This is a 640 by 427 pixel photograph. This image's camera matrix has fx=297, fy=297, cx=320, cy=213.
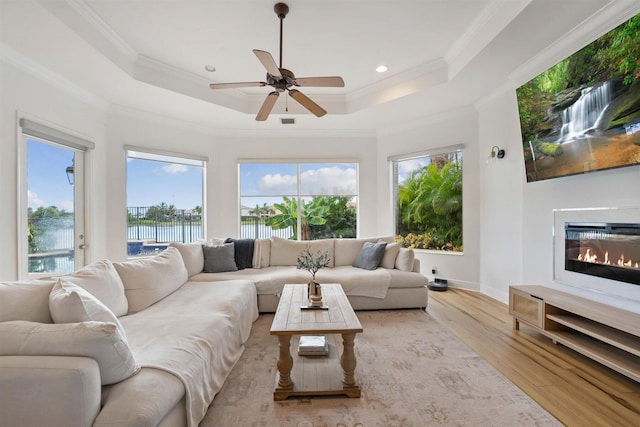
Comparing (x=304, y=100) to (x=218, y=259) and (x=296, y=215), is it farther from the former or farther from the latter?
(x=296, y=215)

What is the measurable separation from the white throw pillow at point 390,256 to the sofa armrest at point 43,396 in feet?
11.3

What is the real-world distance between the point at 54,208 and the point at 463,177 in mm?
5459

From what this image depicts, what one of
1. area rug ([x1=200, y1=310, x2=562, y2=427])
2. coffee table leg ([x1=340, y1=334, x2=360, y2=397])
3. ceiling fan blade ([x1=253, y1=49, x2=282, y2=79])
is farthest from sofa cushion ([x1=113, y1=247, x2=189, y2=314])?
ceiling fan blade ([x1=253, y1=49, x2=282, y2=79])

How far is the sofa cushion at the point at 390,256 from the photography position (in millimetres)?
4086

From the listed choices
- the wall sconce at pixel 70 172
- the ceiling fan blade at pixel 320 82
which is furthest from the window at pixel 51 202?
the ceiling fan blade at pixel 320 82

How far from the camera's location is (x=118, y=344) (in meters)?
1.34

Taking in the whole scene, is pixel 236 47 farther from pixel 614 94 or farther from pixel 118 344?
pixel 614 94

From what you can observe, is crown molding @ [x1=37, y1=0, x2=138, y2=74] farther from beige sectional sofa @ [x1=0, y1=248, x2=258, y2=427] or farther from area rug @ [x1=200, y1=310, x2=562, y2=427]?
area rug @ [x1=200, y1=310, x2=562, y2=427]

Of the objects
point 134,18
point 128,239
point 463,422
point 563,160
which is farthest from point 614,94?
point 128,239

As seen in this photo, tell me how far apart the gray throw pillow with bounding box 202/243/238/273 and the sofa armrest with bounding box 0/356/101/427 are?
9.00 feet

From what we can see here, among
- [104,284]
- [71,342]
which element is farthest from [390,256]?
[71,342]

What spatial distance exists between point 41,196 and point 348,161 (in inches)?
170

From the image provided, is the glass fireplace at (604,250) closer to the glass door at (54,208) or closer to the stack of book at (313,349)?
the stack of book at (313,349)

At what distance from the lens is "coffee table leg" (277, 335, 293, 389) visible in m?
1.97
